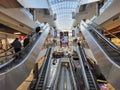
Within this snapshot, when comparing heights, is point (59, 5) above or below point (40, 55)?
above

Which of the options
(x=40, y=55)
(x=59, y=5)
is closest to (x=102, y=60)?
(x=40, y=55)

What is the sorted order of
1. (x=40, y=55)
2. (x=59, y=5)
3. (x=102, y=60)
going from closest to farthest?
(x=102, y=60) → (x=40, y=55) → (x=59, y=5)

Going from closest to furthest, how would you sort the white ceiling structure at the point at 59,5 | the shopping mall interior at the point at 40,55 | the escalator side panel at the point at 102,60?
the shopping mall interior at the point at 40,55, the escalator side panel at the point at 102,60, the white ceiling structure at the point at 59,5

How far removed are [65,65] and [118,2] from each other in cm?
1788

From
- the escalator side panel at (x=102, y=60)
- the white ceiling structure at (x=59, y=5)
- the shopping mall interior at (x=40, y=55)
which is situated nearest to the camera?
the shopping mall interior at (x=40, y=55)

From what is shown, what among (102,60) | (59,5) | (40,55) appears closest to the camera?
(102,60)

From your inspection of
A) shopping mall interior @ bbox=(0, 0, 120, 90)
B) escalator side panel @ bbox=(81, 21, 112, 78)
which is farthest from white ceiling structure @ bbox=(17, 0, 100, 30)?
escalator side panel @ bbox=(81, 21, 112, 78)

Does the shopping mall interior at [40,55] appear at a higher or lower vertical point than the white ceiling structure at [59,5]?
lower

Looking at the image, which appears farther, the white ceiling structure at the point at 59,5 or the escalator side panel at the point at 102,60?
the white ceiling structure at the point at 59,5

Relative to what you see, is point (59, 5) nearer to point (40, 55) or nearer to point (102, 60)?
point (40, 55)

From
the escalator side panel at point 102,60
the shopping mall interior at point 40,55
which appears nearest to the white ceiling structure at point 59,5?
the shopping mall interior at point 40,55

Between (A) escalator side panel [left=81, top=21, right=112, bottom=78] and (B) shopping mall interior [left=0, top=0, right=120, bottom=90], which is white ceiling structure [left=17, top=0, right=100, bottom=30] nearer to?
(B) shopping mall interior [left=0, top=0, right=120, bottom=90]

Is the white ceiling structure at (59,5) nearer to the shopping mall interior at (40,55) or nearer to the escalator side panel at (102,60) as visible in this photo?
the shopping mall interior at (40,55)

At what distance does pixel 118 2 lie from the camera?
10172 mm
